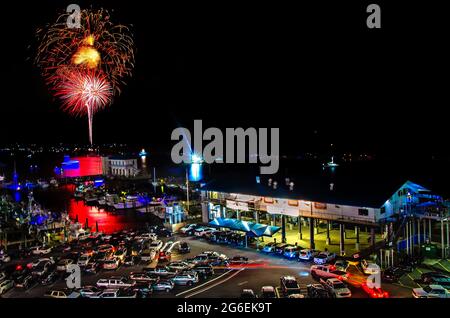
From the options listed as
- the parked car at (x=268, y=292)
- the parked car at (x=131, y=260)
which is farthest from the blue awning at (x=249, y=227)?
the parked car at (x=268, y=292)

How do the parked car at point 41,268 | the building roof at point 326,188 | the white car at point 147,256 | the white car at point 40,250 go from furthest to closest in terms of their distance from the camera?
the white car at point 40,250
the white car at point 147,256
the building roof at point 326,188
the parked car at point 41,268

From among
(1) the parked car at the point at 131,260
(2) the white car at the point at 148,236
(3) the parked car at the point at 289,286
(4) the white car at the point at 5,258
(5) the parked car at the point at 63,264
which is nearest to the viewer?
(3) the parked car at the point at 289,286

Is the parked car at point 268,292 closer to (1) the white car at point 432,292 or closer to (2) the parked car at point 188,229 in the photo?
(1) the white car at point 432,292

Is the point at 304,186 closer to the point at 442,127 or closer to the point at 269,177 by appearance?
the point at 269,177

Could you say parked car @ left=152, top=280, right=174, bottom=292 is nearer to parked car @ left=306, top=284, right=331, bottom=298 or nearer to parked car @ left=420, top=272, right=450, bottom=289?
parked car @ left=306, top=284, right=331, bottom=298

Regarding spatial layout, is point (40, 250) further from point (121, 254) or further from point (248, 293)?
point (248, 293)
